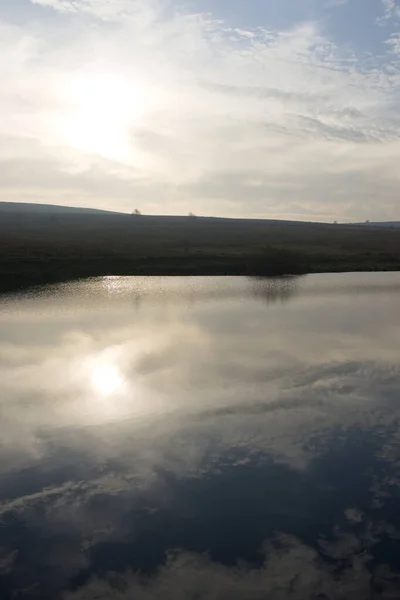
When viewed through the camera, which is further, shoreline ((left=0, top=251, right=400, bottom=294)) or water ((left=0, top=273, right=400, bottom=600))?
shoreline ((left=0, top=251, right=400, bottom=294))

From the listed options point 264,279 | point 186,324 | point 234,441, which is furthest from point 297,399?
point 264,279

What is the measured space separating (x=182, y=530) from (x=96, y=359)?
43.2 feet

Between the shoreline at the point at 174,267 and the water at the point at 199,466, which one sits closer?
the water at the point at 199,466

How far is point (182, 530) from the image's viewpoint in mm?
10633

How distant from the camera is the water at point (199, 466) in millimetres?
9477

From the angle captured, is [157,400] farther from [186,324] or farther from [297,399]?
[186,324]

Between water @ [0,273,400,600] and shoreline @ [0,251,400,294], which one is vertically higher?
shoreline @ [0,251,400,294]

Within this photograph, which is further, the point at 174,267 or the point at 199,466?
the point at 174,267

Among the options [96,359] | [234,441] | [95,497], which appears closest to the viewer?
[95,497]

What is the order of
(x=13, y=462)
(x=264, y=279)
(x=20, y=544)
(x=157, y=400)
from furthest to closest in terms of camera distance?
(x=264, y=279) < (x=157, y=400) < (x=13, y=462) < (x=20, y=544)

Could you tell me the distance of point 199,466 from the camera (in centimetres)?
1318

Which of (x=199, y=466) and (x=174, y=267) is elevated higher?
(x=174, y=267)

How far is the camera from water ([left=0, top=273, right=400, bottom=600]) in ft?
31.1

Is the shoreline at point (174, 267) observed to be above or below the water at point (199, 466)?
above
